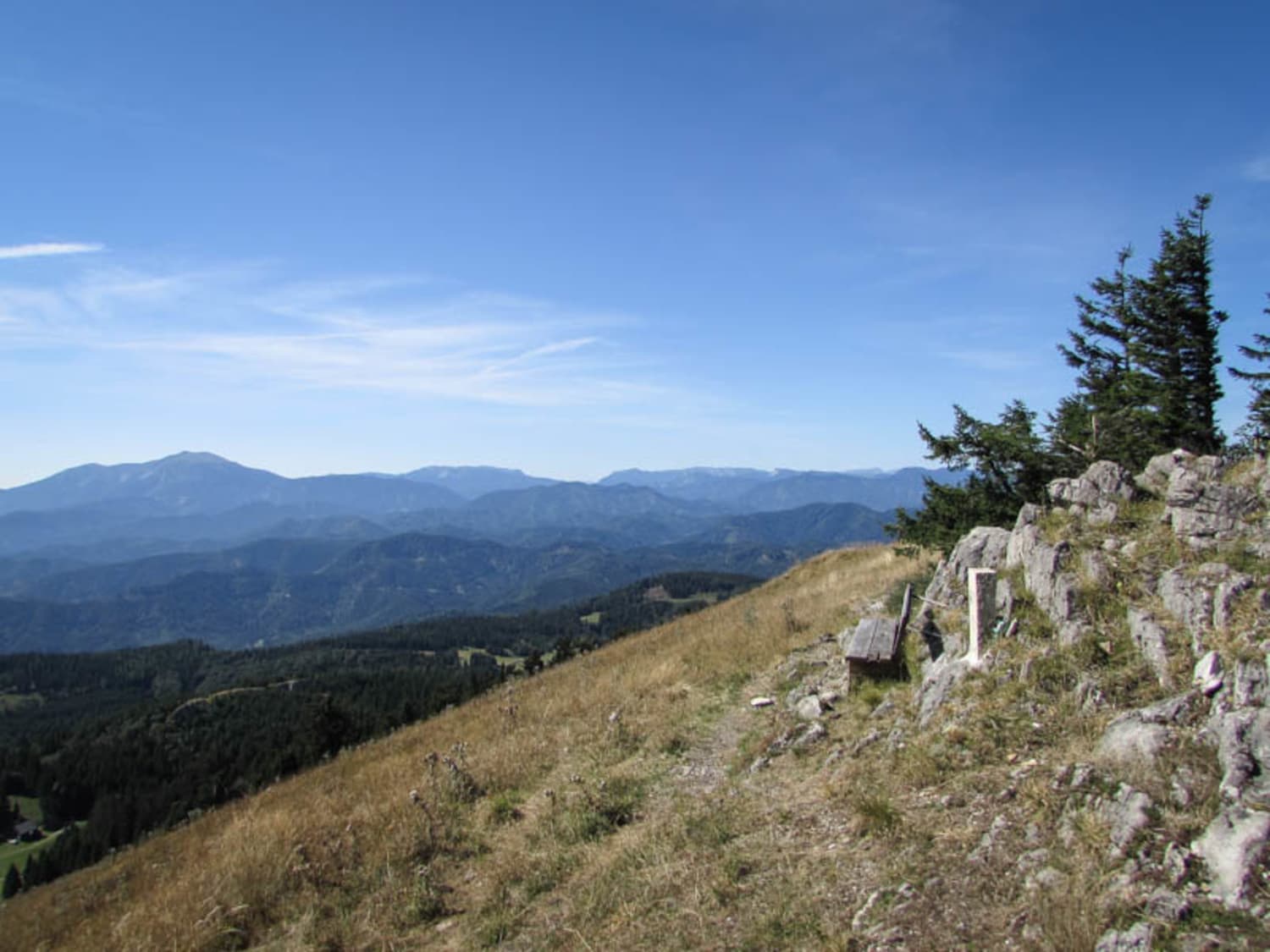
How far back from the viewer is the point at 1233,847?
4.50 m

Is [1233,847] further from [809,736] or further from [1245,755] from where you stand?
[809,736]

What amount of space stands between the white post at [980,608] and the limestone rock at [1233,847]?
4087 mm

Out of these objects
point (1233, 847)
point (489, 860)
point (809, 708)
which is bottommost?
point (489, 860)

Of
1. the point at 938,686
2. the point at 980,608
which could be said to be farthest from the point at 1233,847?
the point at 980,608

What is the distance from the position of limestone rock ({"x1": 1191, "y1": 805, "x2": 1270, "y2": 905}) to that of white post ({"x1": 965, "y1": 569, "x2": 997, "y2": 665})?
4.09 metres

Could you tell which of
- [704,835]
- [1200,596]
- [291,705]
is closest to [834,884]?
[704,835]

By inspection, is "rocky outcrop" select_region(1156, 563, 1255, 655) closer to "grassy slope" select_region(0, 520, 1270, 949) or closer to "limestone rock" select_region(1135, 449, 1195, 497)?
"grassy slope" select_region(0, 520, 1270, 949)

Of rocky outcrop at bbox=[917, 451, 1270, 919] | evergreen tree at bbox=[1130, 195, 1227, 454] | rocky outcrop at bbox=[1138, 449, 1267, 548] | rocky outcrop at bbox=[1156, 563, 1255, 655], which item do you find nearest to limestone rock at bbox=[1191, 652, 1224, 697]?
rocky outcrop at bbox=[917, 451, 1270, 919]

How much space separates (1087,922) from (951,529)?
1596cm

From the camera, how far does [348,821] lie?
9297mm

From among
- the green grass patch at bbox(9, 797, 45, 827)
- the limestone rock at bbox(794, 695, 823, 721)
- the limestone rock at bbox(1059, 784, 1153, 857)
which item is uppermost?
the limestone rock at bbox(1059, 784, 1153, 857)

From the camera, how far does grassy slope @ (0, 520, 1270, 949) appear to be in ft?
17.3

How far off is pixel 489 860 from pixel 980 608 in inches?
283

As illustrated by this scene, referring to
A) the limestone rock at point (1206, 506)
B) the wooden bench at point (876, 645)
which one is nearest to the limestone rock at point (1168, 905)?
the limestone rock at point (1206, 506)
